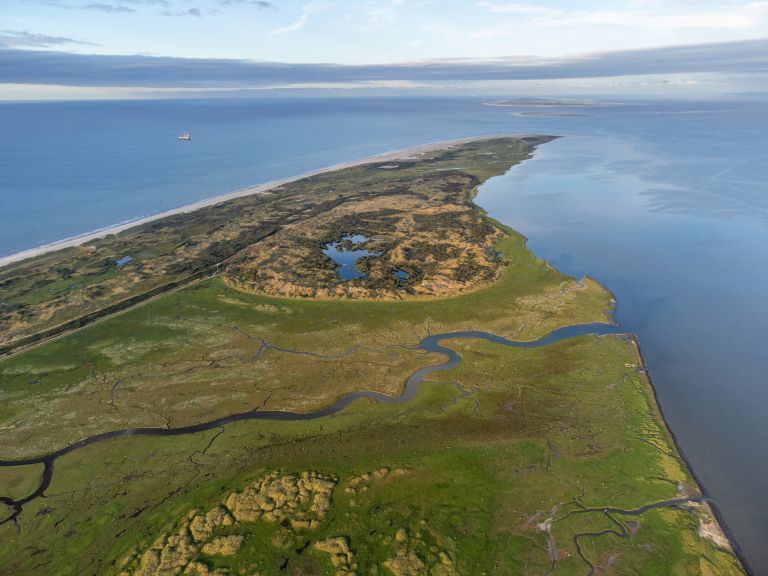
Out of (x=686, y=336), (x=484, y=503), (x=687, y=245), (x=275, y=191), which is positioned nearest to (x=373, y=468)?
(x=484, y=503)

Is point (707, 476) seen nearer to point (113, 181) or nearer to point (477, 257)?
point (477, 257)

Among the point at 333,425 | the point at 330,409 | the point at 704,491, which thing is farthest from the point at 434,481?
the point at 704,491

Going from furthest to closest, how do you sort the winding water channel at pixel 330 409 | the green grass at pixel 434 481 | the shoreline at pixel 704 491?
the winding water channel at pixel 330 409 < the green grass at pixel 434 481 < the shoreline at pixel 704 491

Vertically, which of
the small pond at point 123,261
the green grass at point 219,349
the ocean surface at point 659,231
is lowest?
the small pond at point 123,261

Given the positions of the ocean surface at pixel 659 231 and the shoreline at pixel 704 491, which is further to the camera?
the ocean surface at pixel 659 231

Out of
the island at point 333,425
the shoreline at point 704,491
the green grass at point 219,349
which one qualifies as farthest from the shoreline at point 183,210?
the shoreline at point 704,491

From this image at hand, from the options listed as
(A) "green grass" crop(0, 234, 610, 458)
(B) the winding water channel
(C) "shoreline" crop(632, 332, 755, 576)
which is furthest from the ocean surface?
(A) "green grass" crop(0, 234, 610, 458)

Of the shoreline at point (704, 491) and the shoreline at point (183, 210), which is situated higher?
the shoreline at point (704, 491)

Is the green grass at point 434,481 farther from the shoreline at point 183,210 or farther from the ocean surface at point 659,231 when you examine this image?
the shoreline at point 183,210
